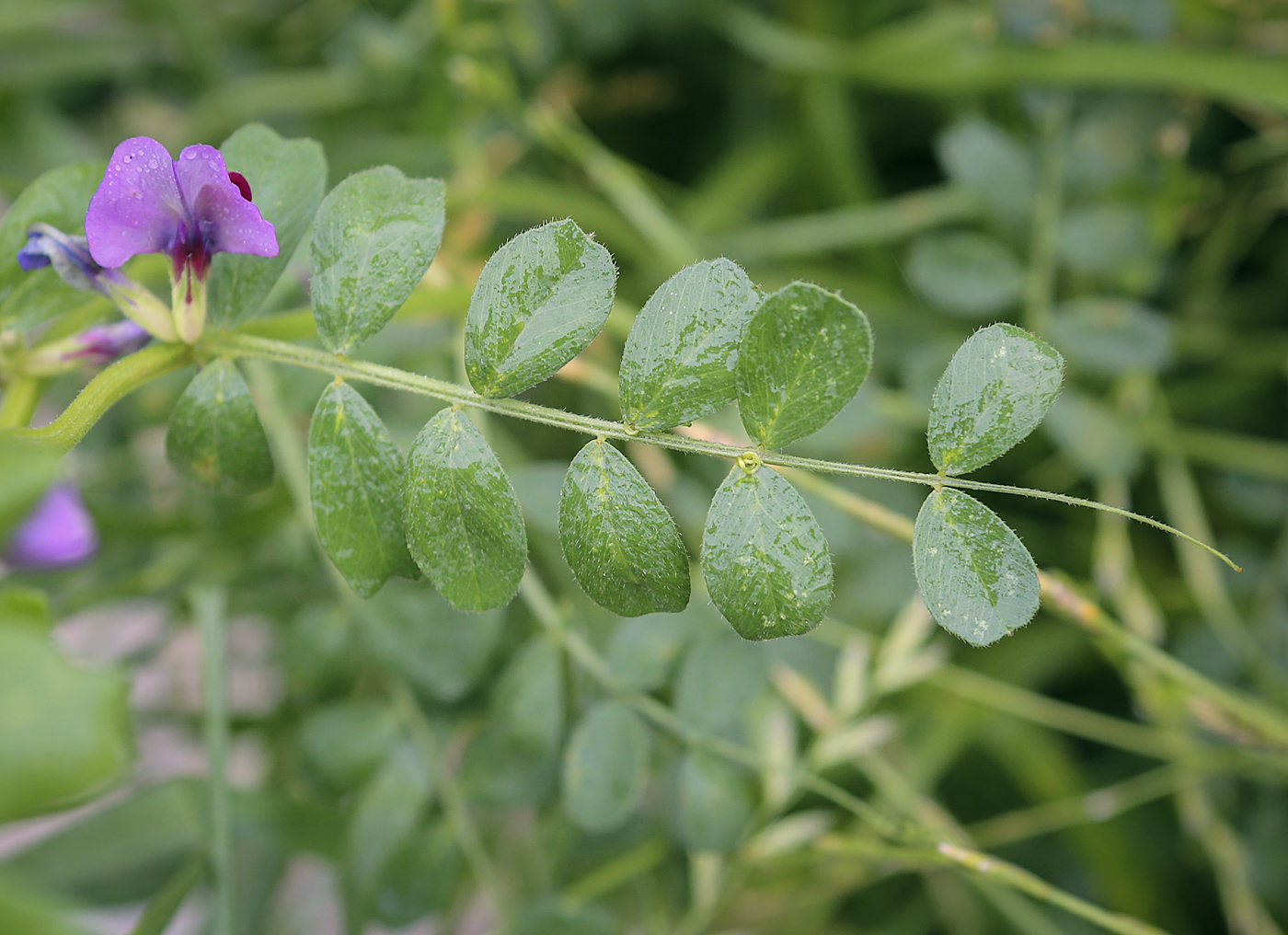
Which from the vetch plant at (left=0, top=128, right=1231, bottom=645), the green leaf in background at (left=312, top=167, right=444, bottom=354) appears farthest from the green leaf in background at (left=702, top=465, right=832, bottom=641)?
the green leaf in background at (left=312, top=167, right=444, bottom=354)

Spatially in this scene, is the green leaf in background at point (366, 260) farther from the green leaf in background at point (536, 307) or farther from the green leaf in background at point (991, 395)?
the green leaf in background at point (991, 395)

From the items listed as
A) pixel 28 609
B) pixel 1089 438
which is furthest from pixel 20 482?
pixel 1089 438

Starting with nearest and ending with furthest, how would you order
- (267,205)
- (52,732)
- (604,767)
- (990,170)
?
(52,732)
(267,205)
(604,767)
(990,170)

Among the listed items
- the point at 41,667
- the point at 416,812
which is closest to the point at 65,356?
the point at 41,667

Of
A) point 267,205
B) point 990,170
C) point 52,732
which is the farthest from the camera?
point 990,170

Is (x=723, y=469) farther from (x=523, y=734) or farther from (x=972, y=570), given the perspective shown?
(x=972, y=570)

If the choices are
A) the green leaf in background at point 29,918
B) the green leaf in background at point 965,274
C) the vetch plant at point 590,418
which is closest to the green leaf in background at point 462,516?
the vetch plant at point 590,418
